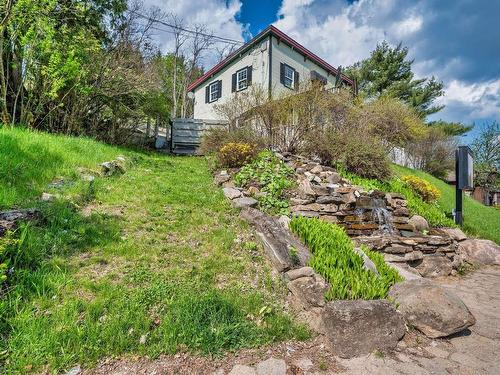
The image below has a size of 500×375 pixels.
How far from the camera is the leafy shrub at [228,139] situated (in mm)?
8008

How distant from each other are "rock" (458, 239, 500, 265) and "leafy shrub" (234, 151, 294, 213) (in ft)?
12.8

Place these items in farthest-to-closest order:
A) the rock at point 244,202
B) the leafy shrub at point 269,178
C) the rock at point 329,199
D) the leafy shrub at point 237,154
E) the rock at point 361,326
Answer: the leafy shrub at point 237,154 < the rock at point 329,199 < the leafy shrub at point 269,178 < the rock at point 244,202 < the rock at point 361,326

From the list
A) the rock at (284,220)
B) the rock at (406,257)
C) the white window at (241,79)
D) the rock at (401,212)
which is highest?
the white window at (241,79)

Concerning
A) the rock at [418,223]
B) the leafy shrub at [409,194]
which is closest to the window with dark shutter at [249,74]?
the leafy shrub at [409,194]

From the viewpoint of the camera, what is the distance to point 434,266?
17.0 feet

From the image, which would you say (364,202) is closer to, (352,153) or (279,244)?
(352,153)

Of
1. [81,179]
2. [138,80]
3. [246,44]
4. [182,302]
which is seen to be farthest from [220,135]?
[246,44]

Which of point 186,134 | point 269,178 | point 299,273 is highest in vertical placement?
point 186,134

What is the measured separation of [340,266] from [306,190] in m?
2.69

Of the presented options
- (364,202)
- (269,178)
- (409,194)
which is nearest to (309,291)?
(269,178)

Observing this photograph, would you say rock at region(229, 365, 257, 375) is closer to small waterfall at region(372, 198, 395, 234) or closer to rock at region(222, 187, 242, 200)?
rock at region(222, 187, 242, 200)

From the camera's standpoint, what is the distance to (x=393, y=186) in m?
7.55

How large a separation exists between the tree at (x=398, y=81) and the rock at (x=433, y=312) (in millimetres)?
23221

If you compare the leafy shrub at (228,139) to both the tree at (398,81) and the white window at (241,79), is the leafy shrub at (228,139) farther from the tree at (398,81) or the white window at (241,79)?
the tree at (398,81)
